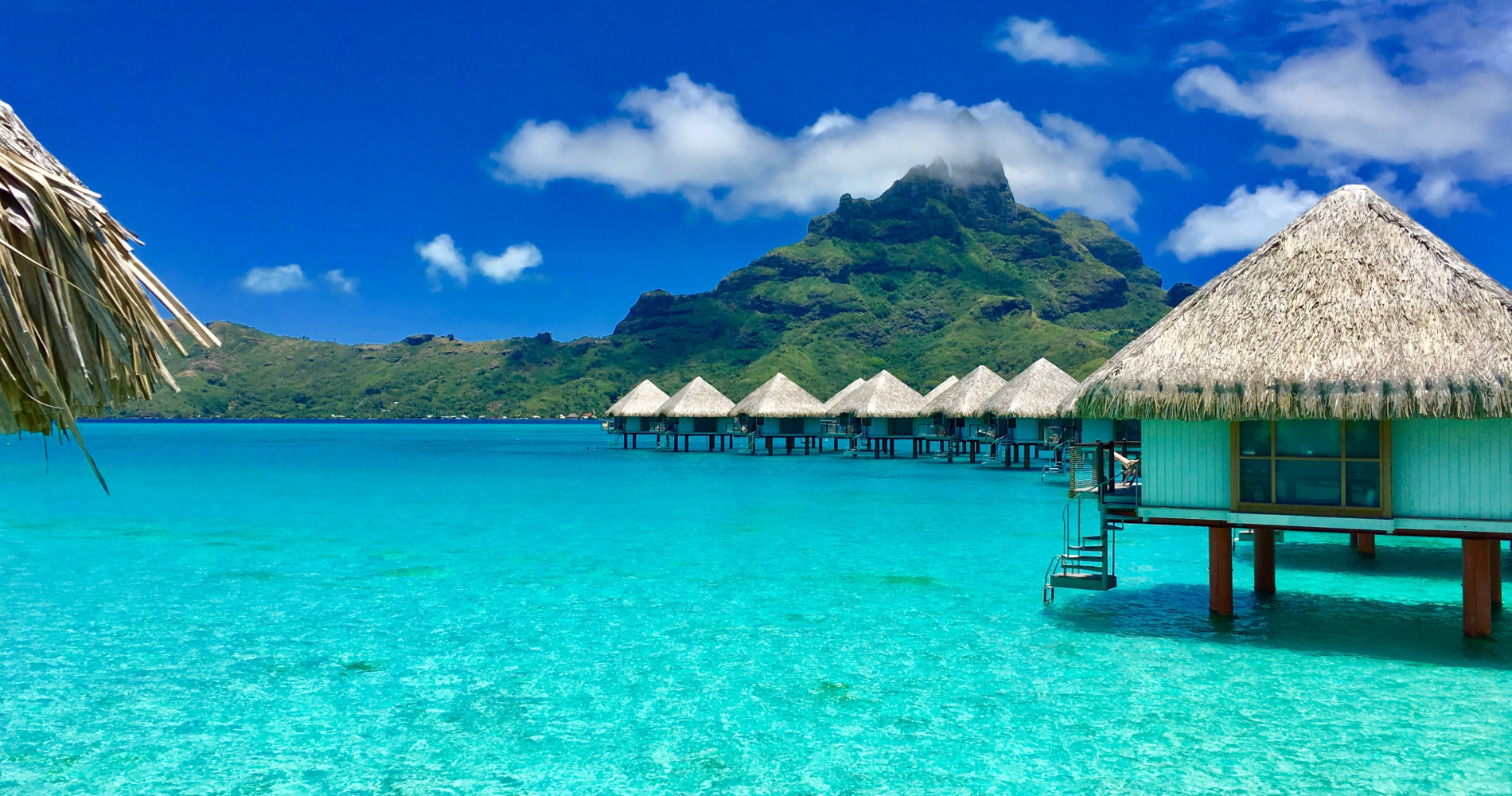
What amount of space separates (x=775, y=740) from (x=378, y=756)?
115 inches

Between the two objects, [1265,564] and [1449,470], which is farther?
[1265,564]

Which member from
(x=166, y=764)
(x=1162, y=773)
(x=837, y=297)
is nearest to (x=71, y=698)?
(x=166, y=764)

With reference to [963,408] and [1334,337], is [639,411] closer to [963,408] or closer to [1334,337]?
[963,408]

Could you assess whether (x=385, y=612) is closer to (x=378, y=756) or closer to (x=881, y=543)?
(x=378, y=756)

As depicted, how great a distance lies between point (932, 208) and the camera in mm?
147750

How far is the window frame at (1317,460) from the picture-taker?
9125 mm

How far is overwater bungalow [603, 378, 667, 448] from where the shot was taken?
5475cm

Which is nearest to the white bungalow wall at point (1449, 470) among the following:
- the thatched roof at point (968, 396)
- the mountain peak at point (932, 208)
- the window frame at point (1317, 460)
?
the window frame at point (1317, 460)

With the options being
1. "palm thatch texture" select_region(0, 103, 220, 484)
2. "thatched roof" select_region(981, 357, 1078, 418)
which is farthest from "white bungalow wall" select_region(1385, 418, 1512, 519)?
"thatched roof" select_region(981, 357, 1078, 418)

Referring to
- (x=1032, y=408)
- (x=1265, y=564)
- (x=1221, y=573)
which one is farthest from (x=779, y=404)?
(x=1221, y=573)

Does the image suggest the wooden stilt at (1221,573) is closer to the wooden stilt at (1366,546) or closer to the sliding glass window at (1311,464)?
the sliding glass window at (1311,464)

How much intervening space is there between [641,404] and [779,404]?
977cm

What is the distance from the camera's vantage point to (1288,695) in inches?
331

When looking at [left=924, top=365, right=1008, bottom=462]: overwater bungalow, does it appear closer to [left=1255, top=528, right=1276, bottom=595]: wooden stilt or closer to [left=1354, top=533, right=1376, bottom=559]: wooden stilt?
[left=1354, top=533, right=1376, bottom=559]: wooden stilt
